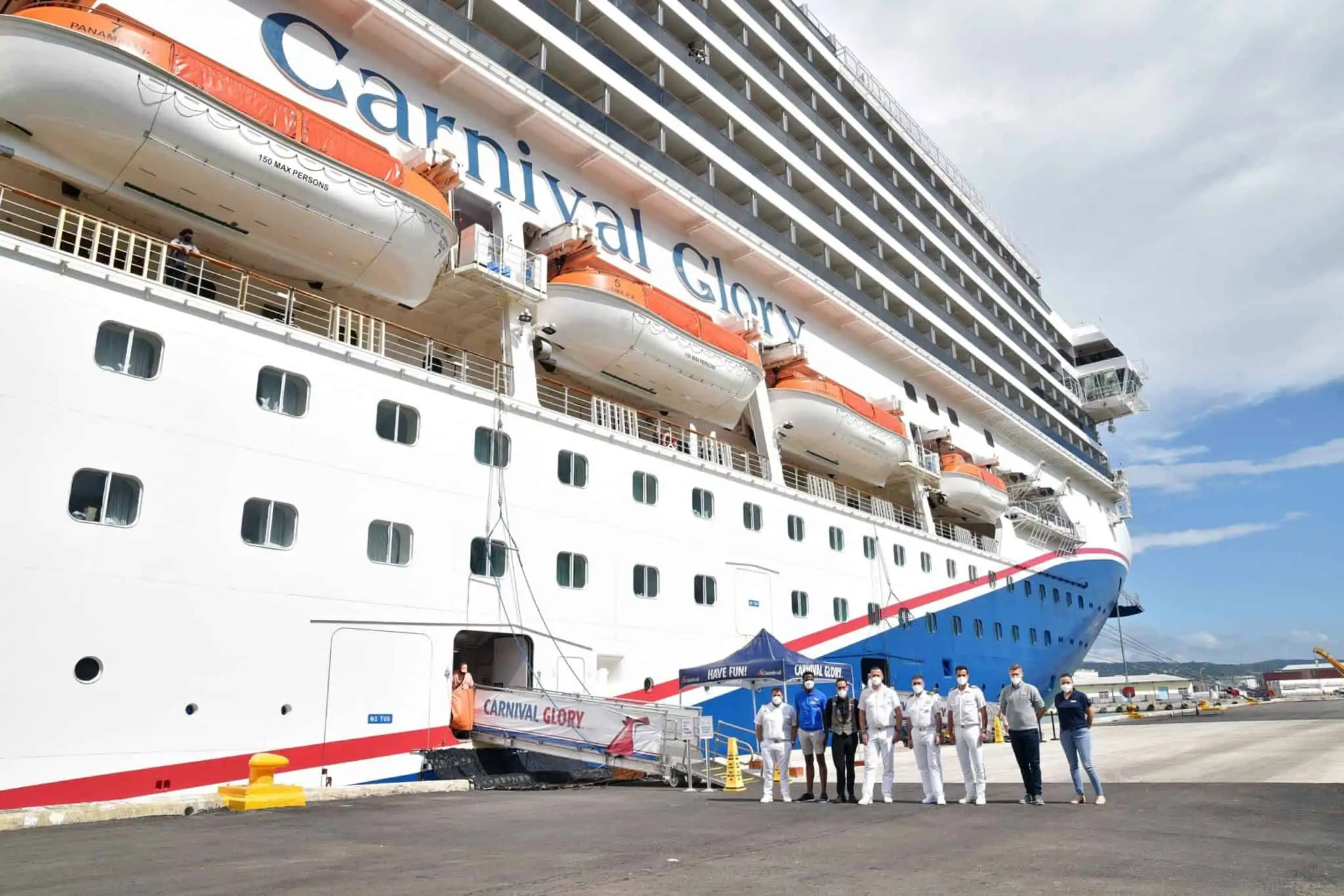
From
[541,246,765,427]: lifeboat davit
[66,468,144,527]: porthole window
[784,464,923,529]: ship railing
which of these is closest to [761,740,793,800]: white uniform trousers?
[66,468,144,527]: porthole window

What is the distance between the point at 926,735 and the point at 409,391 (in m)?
8.17

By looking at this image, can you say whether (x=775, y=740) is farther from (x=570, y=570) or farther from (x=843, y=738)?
(x=570, y=570)

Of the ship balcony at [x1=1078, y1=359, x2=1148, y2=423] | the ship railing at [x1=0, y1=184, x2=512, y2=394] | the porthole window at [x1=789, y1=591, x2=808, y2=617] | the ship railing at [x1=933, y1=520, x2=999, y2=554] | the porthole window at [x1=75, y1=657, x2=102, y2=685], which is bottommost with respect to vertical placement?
the porthole window at [x1=75, y1=657, x2=102, y2=685]

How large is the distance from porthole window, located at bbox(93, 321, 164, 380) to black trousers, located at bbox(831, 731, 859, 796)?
884cm

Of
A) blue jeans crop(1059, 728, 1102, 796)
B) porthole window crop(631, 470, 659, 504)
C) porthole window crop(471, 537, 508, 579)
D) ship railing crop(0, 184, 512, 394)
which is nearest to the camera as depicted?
blue jeans crop(1059, 728, 1102, 796)

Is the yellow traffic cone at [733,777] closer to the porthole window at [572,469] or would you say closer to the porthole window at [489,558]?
the porthole window at [489,558]

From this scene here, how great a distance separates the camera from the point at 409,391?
13.0 meters

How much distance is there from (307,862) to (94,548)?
17.1 feet

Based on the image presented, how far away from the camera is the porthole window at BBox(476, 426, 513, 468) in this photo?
45.2 ft

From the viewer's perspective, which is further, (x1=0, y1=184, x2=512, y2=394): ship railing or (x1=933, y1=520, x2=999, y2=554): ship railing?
(x1=933, y1=520, x2=999, y2=554): ship railing

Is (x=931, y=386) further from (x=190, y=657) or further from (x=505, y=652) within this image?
(x=190, y=657)

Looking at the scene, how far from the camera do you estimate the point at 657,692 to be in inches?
617

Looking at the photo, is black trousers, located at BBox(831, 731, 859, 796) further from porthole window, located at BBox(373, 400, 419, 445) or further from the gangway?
porthole window, located at BBox(373, 400, 419, 445)

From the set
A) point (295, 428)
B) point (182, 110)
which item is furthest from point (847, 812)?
point (182, 110)
